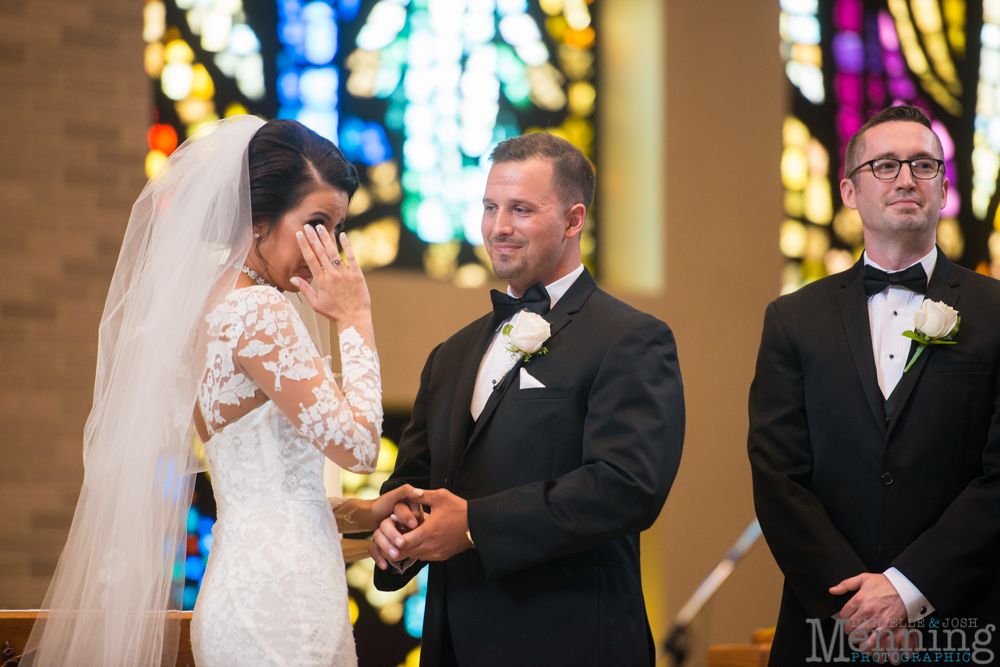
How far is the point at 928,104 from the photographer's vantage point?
266 inches

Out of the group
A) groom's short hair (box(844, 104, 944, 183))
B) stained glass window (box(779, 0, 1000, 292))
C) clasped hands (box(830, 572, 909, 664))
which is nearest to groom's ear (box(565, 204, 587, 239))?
groom's short hair (box(844, 104, 944, 183))

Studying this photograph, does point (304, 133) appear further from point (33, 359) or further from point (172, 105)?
point (172, 105)

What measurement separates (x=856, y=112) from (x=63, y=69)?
4.95 meters

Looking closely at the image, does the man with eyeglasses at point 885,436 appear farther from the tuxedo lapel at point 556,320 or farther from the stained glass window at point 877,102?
the stained glass window at point 877,102

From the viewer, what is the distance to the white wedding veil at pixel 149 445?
212 cm

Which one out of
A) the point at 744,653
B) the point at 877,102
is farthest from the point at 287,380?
the point at 877,102

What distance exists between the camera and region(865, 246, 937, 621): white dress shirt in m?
2.50

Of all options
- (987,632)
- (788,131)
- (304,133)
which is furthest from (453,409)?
(788,131)

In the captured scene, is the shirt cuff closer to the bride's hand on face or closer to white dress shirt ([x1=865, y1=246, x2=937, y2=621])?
white dress shirt ([x1=865, y1=246, x2=937, y2=621])

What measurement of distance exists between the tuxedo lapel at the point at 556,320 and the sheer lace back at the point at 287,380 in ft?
1.28

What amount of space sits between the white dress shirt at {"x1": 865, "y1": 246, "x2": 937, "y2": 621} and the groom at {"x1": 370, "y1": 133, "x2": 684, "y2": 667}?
0.54 metres

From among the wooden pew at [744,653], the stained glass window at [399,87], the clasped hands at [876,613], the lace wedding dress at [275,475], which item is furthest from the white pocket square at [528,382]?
the stained glass window at [399,87]

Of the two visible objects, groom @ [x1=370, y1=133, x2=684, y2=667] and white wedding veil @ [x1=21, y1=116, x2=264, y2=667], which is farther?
groom @ [x1=370, y1=133, x2=684, y2=667]

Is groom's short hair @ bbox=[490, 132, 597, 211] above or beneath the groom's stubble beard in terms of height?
above
